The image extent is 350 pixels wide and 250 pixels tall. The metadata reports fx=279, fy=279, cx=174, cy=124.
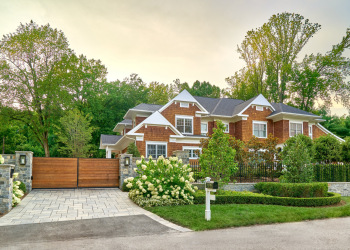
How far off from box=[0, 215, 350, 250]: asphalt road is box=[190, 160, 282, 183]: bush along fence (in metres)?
8.45

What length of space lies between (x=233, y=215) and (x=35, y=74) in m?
26.4

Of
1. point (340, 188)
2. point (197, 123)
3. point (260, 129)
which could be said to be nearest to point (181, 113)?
point (197, 123)

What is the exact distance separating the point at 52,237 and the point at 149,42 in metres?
15.0

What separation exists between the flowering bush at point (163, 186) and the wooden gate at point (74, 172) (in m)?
4.04

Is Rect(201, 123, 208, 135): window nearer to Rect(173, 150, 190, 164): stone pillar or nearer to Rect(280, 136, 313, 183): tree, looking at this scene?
Rect(173, 150, 190, 164): stone pillar

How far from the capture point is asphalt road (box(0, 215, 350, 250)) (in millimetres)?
5879

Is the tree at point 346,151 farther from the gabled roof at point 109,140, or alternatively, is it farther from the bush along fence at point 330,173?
the gabled roof at point 109,140

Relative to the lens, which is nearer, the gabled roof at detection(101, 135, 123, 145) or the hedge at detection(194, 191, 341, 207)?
the hedge at detection(194, 191, 341, 207)

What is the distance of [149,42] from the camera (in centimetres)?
1894

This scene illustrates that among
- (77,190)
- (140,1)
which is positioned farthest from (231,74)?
(77,190)

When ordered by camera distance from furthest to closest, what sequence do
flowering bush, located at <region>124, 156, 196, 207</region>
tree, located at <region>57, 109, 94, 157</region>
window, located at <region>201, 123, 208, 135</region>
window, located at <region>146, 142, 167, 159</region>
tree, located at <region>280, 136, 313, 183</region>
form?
window, located at <region>201, 123, 208, 135</region>
tree, located at <region>57, 109, 94, 157</region>
window, located at <region>146, 142, 167, 159</region>
tree, located at <region>280, 136, 313, 183</region>
flowering bush, located at <region>124, 156, 196, 207</region>

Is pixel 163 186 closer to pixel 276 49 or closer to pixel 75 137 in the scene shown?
pixel 75 137

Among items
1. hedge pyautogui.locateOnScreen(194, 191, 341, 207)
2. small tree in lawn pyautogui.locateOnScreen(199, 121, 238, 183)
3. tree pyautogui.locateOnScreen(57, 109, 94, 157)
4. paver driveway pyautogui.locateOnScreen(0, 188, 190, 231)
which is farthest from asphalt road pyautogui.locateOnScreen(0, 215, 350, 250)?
tree pyautogui.locateOnScreen(57, 109, 94, 157)

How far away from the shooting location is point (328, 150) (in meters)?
18.5
